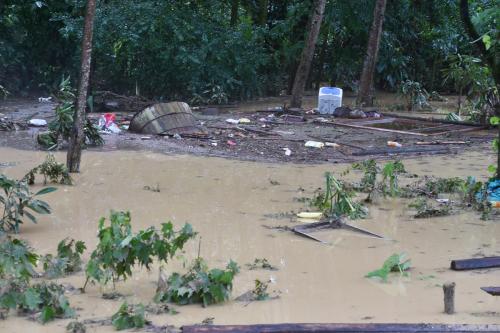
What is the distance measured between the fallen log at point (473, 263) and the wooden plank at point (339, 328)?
5.43 feet

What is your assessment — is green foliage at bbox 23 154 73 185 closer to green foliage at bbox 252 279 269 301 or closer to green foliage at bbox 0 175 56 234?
green foliage at bbox 0 175 56 234

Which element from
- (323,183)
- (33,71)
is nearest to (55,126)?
(323,183)

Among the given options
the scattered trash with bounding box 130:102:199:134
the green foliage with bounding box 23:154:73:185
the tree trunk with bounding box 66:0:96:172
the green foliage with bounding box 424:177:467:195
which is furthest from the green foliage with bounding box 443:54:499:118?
the green foliage with bounding box 23:154:73:185

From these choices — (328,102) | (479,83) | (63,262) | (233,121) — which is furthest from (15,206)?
(328,102)

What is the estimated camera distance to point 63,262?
18.2ft

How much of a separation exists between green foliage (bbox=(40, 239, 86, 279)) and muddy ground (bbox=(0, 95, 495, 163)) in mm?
5702

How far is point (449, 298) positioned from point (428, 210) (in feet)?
9.74

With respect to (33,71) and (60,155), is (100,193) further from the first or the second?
(33,71)

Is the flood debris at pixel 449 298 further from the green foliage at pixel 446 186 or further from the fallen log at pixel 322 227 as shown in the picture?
the green foliage at pixel 446 186

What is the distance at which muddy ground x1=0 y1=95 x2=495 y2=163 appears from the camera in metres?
11.7

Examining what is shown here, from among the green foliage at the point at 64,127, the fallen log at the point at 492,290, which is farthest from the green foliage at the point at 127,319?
the green foliage at the point at 64,127

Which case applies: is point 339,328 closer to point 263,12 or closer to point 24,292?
point 24,292

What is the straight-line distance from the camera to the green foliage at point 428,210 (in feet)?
25.2

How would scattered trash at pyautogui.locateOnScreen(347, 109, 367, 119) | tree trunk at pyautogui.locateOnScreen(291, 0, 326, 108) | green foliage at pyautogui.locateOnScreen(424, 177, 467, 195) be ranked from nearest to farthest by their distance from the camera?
green foliage at pyautogui.locateOnScreen(424, 177, 467, 195)
scattered trash at pyautogui.locateOnScreen(347, 109, 367, 119)
tree trunk at pyautogui.locateOnScreen(291, 0, 326, 108)
